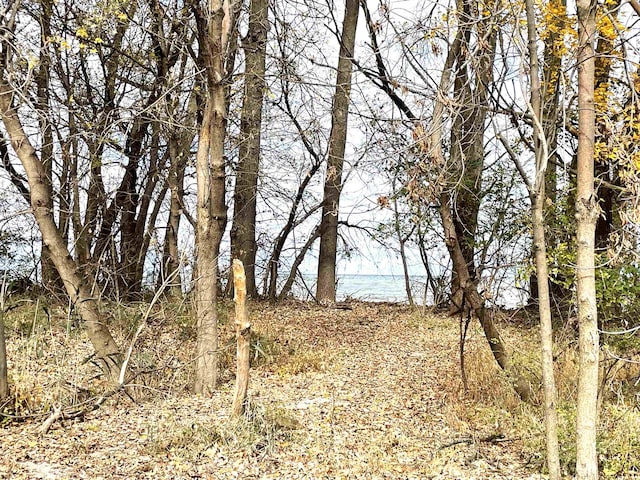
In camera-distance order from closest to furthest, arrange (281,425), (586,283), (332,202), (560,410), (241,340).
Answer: (586,283) < (560,410) < (281,425) < (241,340) < (332,202)

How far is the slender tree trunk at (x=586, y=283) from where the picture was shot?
3.25 meters

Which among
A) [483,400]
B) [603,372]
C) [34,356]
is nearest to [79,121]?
[34,356]

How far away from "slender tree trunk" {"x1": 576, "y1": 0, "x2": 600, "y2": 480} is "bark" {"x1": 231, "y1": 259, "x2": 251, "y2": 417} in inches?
96.0

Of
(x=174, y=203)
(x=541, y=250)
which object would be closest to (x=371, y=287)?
(x=174, y=203)

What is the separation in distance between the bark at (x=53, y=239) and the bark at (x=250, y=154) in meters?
2.64

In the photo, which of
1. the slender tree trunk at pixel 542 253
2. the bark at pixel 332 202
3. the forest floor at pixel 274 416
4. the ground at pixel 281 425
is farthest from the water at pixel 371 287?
the slender tree trunk at pixel 542 253

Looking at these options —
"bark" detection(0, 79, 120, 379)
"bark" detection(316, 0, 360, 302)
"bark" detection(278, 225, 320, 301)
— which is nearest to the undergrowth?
"bark" detection(0, 79, 120, 379)

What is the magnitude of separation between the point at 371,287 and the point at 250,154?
4.21m

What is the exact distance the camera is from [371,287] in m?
11.9

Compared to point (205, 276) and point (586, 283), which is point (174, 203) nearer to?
point (205, 276)

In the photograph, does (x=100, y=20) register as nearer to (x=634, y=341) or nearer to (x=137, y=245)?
(x=137, y=245)

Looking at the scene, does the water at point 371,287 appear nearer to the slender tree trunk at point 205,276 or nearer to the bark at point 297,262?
the bark at point 297,262

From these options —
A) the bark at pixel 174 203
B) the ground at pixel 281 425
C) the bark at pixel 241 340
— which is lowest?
the ground at pixel 281 425

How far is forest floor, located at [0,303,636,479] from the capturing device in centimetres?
405
